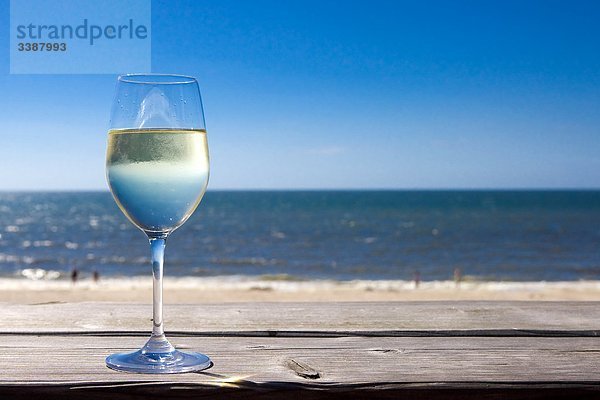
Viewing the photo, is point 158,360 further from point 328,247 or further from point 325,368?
point 328,247

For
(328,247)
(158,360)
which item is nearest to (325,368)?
(158,360)

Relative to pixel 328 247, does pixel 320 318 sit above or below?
above

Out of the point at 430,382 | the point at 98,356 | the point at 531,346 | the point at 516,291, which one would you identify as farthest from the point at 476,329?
the point at 516,291

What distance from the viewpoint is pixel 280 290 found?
830 inches

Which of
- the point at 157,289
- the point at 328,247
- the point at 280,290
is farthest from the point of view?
the point at 328,247

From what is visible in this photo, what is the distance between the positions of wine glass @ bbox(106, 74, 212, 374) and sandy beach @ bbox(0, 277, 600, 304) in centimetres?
1632

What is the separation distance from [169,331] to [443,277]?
83.5 feet

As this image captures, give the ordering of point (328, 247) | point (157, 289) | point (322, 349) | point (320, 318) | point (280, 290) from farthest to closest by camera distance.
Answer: point (328, 247) < point (280, 290) < point (320, 318) < point (322, 349) < point (157, 289)

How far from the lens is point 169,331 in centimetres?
133

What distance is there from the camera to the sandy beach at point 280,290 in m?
18.3

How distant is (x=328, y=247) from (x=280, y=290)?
16254 mm

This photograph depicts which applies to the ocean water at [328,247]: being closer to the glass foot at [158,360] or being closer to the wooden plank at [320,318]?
the wooden plank at [320,318]

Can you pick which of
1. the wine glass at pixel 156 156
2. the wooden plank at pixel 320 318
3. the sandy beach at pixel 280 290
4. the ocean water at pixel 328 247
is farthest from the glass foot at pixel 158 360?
the ocean water at pixel 328 247

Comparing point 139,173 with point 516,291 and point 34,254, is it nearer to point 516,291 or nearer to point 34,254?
point 516,291
